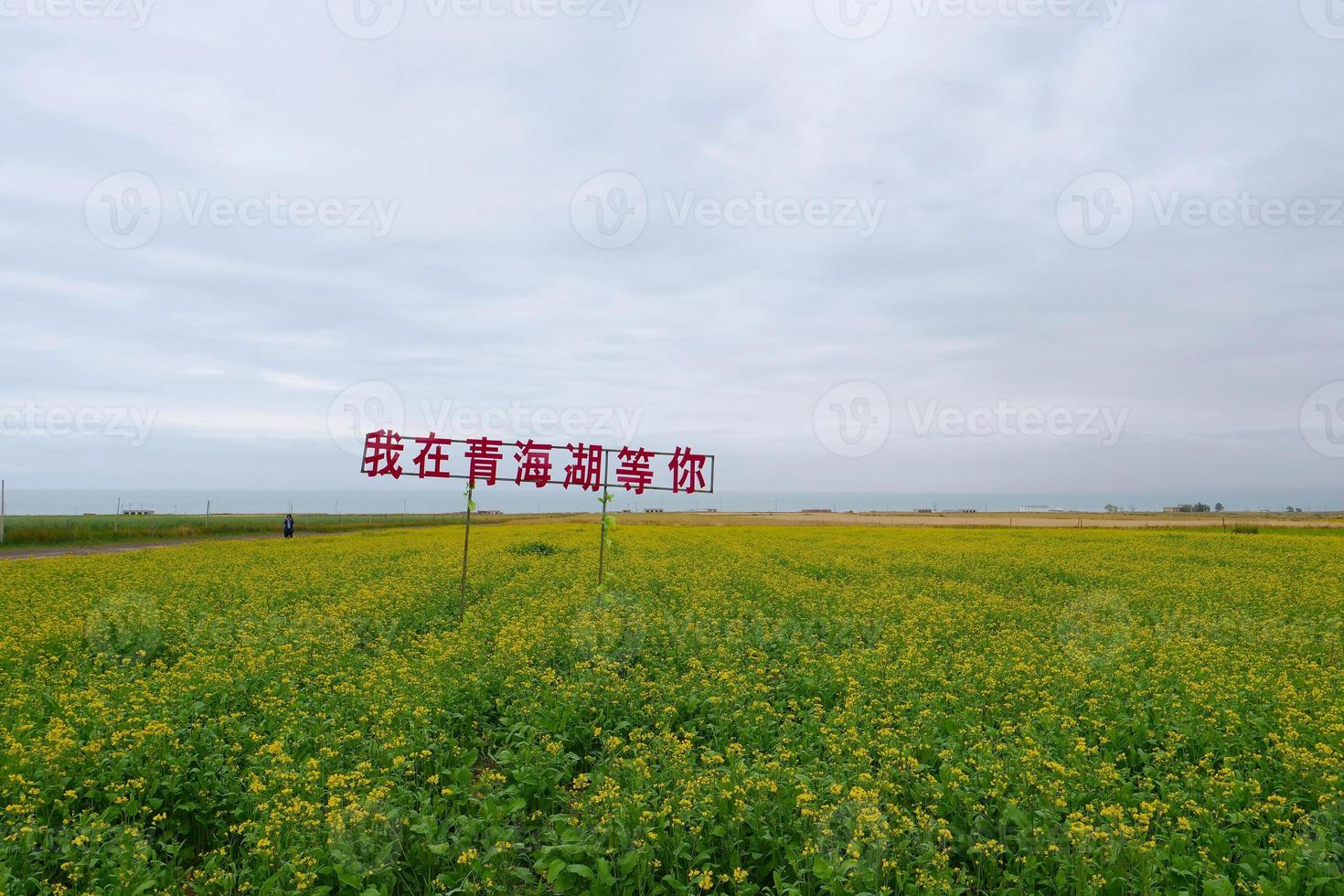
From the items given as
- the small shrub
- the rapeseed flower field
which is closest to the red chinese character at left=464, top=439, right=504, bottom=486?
the rapeseed flower field

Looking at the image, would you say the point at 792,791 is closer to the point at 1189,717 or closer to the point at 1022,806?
the point at 1022,806

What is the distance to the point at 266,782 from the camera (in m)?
6.13

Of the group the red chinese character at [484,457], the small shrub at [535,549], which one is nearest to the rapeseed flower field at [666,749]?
the red chinese character at [484,457]

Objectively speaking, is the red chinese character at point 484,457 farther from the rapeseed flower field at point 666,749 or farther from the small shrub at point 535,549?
the small shrub at point 535,549

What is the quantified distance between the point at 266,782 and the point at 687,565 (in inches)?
564

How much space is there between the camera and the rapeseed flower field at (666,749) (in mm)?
4965

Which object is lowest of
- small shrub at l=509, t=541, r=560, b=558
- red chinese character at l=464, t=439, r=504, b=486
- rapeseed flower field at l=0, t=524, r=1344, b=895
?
rapeseed flower field at l=0, t=524, r=1344, b=895

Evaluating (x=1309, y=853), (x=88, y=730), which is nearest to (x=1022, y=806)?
(x=1309, y=853)

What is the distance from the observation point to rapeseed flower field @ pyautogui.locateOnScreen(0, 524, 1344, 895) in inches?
195

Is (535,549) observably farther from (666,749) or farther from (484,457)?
(666,749)

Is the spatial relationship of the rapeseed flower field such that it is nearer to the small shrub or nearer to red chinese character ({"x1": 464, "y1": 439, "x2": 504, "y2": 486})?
red chinese character ({"x1": 464, "y1": 439, "x2": 504, "y2": 486})

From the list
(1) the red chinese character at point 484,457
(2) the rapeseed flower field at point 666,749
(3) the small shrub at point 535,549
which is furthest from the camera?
(3) the small shrub at point 535,549

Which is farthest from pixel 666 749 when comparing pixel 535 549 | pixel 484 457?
pixel 535 549

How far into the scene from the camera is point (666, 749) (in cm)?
639
